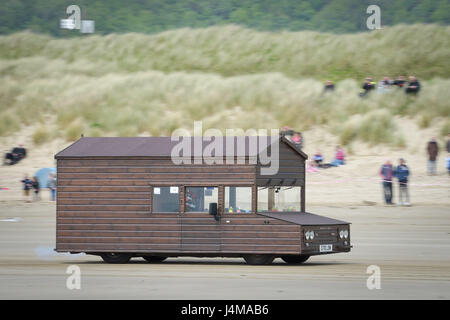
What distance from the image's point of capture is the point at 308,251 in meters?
19.1

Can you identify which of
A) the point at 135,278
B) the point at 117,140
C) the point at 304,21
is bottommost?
the point at 135,278

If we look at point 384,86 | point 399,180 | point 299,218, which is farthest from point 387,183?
point 384,86

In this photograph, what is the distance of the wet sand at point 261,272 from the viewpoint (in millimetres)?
14719

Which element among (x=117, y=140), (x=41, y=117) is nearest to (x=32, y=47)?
(x=41, y=117)

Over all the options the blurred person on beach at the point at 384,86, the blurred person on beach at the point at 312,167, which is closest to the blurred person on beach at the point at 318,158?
the blurred person on beach at the point at 312,167

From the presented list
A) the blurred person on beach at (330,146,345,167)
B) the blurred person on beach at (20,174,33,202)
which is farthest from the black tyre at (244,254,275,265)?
the blurred person on beach at (20,174,33,202)

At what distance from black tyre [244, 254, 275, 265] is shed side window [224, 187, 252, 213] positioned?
987mm

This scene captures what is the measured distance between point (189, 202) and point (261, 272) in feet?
9.67

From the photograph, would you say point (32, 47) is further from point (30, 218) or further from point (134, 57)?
point (30, 218)

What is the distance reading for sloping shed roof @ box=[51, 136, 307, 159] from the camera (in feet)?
66.3

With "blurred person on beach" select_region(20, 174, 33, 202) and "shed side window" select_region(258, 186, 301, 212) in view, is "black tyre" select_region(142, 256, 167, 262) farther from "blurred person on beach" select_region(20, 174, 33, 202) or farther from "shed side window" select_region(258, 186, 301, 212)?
"blurred person on beach" select_region(20, 174, 33, 202)


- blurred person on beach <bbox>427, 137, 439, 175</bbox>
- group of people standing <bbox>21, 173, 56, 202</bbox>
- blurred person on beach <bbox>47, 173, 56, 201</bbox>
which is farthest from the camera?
group of people standing <bbox>21, 173, 56, 202</bbox>

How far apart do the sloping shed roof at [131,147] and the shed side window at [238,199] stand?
787 millimetres
